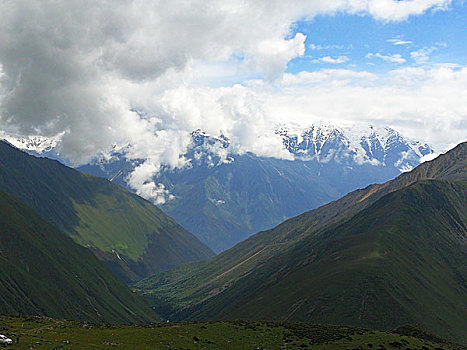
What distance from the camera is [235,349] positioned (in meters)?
88.2

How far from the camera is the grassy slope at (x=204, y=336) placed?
3241 inches

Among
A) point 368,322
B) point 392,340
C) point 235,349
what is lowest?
point 368,322

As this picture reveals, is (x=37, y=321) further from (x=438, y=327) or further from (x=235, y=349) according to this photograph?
(x=438, y=327)

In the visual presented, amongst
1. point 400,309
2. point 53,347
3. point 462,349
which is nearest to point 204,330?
point 53,347

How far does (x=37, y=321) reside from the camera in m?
101

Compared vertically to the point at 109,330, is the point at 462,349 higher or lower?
lower

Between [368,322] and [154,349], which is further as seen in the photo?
[368,322]

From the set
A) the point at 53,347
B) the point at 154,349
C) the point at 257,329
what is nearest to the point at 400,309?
the point at 257,329

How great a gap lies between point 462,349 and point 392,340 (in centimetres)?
1667

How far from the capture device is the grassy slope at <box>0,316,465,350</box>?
82.3 m

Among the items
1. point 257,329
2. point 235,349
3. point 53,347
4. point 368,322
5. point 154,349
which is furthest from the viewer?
point 368,322

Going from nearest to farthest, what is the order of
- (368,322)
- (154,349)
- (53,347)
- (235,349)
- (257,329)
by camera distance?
(53,347), (154,349), (235,349), (257,329), (368,322)

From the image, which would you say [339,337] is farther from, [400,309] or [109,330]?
[400,309]

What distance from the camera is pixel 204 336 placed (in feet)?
315
